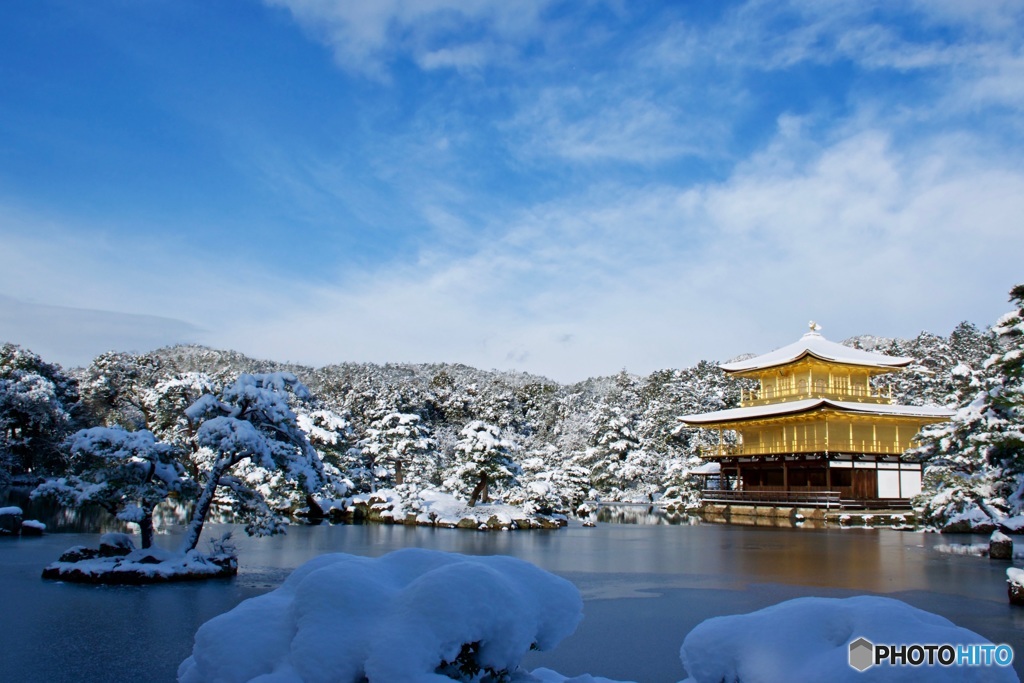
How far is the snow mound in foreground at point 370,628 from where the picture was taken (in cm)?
378

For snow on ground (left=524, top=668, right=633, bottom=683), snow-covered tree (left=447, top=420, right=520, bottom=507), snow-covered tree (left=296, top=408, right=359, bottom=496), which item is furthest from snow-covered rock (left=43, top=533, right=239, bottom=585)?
snow-covered tree (left=296, top=408, right=359, bottom=496)

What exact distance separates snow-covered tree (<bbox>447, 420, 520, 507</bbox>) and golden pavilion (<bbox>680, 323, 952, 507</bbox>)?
11919 mm

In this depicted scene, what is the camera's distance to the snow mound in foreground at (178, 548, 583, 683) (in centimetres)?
378

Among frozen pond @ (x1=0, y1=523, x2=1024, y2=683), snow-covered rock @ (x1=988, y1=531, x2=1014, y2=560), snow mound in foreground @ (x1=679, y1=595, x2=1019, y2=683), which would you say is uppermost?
snow mound in foreground @ (x1=679, y1=595, x2=1019, y2=683)

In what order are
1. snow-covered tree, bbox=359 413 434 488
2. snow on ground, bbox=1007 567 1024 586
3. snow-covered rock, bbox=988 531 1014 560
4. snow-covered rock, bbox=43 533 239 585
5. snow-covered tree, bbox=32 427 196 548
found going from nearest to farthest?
snow on ground, bbox=1007 567 1024 586 < snow-covered rock, bbox=43 533 239 585 < snow-covered tree, bbox=32 427 196 548 < snow-covered rock, bbox=988 531 1014 560 < snow-covered tree, bbox=359 413 434 488

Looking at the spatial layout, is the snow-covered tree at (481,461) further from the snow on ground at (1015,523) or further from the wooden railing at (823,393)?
the wooden railing at (823,393)

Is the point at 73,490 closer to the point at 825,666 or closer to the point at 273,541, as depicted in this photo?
the point at 273,541

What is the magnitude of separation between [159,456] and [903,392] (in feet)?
130

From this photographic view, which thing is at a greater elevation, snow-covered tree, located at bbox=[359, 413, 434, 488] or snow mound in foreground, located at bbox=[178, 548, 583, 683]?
snow-covered tree, located at bbox=[359, 413, 434, 488]

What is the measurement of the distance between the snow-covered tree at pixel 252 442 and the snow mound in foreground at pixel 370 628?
7.85 m

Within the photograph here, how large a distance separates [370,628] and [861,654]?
2.38 m

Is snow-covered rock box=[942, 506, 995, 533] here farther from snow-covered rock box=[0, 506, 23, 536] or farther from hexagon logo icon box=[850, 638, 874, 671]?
snow-covered rock box=[0, 506, 23, 536]

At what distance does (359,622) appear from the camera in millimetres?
3918

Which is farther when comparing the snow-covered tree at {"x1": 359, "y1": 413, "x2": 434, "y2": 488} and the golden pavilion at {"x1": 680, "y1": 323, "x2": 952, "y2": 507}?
the snow-covered tree at {"x1": 359, "y1": 413, "x2": 434, "y2": 488}
